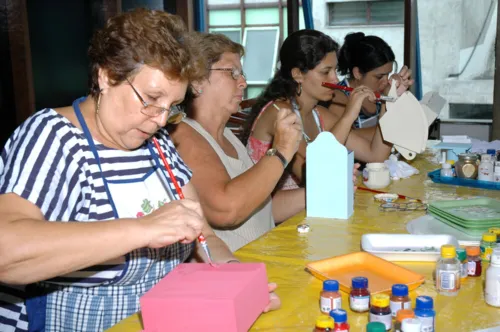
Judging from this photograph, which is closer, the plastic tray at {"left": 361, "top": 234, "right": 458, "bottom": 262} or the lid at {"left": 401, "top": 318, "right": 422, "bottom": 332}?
the lid at {"left": 401, "top": 318, "right": 422, "bottom": 332}

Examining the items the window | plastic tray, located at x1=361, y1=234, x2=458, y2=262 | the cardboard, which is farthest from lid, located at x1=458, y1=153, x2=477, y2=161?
the window

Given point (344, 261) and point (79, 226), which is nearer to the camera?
point (79, 226)

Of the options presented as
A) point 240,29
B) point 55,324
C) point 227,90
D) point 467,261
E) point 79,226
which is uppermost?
point 240,29

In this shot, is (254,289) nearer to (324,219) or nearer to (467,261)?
(467,261)

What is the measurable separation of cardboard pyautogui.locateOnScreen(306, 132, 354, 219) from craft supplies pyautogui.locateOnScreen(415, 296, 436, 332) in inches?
39.0

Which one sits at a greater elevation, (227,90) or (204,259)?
(227,90)

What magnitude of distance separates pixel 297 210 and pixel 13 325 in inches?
53.6

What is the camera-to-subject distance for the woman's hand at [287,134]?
2264 millimetres

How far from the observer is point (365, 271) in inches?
66.7

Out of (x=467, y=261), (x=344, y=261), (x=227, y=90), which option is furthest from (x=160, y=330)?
(x=227, y=90)

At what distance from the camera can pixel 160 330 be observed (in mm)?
1297

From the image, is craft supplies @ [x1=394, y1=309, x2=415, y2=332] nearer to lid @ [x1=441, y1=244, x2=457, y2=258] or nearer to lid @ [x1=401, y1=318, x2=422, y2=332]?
lid @ [x1=401, y1=318, x2=422, y2=332]

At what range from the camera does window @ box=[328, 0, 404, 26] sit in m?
8.38

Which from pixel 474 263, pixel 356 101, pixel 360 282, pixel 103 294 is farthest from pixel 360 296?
pixel 356 101
